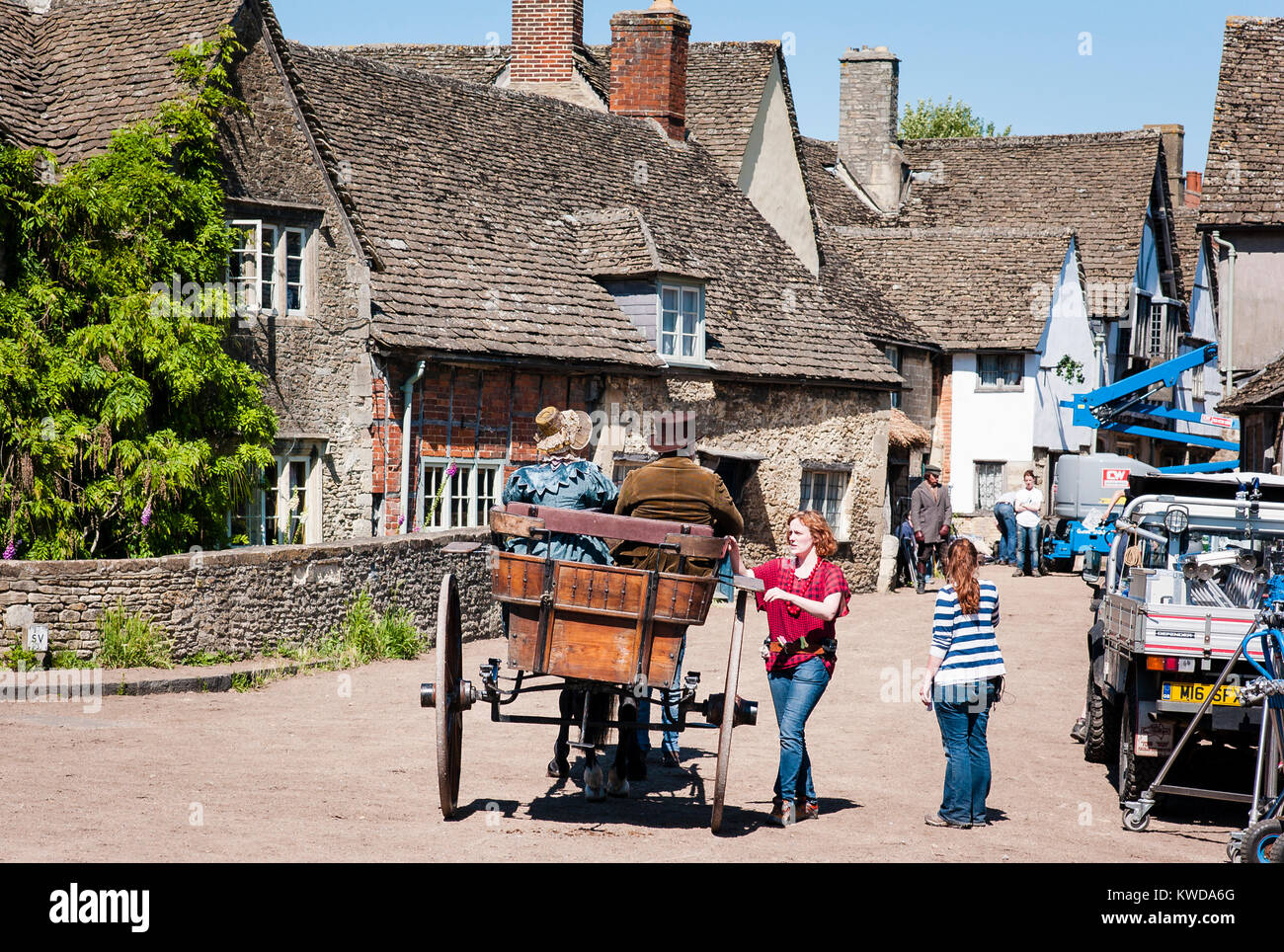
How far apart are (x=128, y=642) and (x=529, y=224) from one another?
11256 mm

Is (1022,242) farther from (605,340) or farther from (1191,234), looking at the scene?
(605,340)

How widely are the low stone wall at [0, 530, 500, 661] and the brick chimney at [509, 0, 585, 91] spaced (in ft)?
48.7

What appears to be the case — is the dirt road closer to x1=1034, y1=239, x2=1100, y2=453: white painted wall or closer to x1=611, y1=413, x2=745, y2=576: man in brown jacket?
x1=611, y1=413, x2=745, y2=576: man in brown jacket

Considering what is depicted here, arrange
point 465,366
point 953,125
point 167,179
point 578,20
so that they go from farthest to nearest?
point 953,125 < point 578,20 < point 465,366 < point 167,179

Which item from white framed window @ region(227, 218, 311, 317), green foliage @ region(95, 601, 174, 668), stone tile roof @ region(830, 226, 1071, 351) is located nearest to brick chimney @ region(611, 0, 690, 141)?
stone tile roof @ region(830, 226, 1071, 351)

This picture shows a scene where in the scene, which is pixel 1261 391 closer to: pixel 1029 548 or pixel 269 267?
pixel 1029 548

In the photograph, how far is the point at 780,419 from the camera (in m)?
24.7

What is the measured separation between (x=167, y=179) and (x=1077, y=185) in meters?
29.5

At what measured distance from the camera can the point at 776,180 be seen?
30.3 metres

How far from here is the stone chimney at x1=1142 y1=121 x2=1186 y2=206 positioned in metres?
49.1

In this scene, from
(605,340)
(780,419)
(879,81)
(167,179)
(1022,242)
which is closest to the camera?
(167,179)

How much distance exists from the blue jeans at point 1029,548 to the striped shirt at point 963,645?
19.7 metres

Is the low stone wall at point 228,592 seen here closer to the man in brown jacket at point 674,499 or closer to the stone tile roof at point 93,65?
the stone tile roof at point 93,65

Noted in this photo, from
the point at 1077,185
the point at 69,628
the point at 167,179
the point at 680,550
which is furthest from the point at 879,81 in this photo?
the point at 680,550
